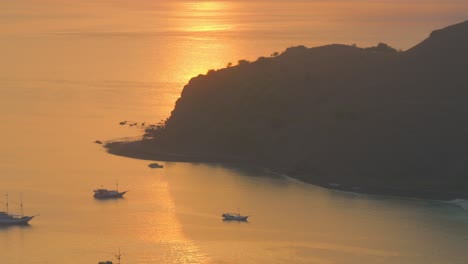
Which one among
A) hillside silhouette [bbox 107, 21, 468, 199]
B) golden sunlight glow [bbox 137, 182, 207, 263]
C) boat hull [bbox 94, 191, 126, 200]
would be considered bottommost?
golden sunlight glow [bbox 137, 182, 207, 263]

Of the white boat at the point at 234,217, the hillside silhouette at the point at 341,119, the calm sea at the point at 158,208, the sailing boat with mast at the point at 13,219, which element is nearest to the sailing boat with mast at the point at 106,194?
the calm sea at the point at 158,208

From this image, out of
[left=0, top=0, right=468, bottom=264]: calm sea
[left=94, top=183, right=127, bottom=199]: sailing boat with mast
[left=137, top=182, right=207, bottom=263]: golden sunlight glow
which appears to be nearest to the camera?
[left=137, top=182, right=207, bottom=263]: golden sunlight glow

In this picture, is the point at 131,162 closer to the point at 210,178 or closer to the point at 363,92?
the point at 210,178

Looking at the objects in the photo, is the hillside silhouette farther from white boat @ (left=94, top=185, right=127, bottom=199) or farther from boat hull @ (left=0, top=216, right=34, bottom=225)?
boat hull @ (left=0, top=216, right=34, bottom=225)

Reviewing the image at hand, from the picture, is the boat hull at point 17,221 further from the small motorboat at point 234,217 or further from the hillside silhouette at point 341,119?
the hillside silhouette at point 341,119

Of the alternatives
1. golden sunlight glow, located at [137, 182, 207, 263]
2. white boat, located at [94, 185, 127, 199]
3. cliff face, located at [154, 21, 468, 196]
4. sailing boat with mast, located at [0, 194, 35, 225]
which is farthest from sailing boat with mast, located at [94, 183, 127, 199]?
cliff face, located at [154, 21, 468, 196]

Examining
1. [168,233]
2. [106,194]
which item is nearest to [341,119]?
[106,194]

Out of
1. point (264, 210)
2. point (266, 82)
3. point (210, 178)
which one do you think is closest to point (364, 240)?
point (264, 210)
